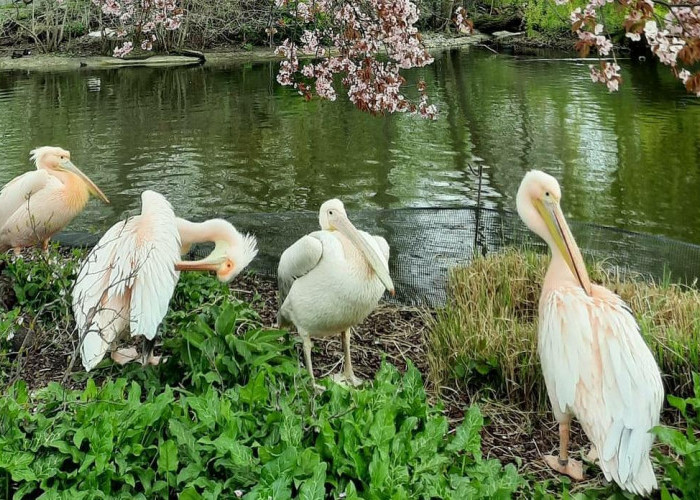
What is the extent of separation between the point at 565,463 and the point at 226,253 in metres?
2.09

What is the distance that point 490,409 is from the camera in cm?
319

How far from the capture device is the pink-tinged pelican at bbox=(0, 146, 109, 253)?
4910 mm

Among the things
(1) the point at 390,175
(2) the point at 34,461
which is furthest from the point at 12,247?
(1) the point at 390,175

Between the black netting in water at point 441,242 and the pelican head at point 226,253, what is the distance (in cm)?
93

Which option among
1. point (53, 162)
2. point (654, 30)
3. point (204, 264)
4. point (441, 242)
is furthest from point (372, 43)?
point (204, 264)

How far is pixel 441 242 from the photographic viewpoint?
504cm

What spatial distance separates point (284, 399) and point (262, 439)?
0.22 m

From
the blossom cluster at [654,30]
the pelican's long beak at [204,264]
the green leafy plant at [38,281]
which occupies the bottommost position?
the green leafy plant at [38,281]

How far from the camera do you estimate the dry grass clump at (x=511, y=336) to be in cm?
323

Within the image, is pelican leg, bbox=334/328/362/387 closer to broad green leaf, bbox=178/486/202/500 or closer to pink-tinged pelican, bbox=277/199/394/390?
pink-tinged pelican, bbox=277/199/394/390

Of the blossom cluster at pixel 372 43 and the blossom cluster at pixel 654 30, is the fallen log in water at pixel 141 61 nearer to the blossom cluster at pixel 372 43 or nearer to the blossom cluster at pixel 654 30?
the blossom cluster at pixel 372 43

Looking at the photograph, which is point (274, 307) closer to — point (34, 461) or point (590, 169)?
point (34, 461)

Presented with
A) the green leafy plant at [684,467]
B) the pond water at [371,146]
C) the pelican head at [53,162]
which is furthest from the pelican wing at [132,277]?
the pond water at [371,146]

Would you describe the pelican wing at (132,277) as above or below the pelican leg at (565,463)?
above
